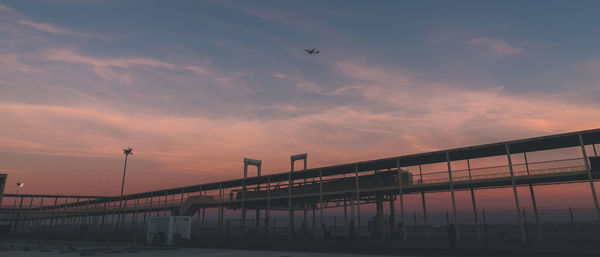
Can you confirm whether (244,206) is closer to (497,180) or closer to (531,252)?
(497,180)

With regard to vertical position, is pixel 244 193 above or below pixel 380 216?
above

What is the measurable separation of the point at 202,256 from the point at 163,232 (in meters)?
12.2

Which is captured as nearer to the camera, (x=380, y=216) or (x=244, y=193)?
(x=380, y=216)

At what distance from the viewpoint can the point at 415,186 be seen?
1219 inches

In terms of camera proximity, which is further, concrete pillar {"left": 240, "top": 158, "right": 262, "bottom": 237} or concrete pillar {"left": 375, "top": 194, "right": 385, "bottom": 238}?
concrete pillar {"left": 240, "top": 158, "right": 262, "bottom": 237}

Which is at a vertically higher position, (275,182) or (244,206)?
(275,182)

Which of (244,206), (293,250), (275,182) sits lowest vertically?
(293,250)

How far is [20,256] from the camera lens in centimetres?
2098

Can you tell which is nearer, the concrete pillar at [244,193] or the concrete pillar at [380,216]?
the concrete pillar at [380,216]

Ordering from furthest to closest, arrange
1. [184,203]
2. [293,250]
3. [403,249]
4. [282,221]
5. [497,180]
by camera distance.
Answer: [184,203], [282,221], [497,180], [293,250], [403,249]

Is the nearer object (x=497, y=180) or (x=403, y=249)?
(x=403, y=249)

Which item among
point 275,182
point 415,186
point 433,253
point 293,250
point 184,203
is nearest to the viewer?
point 433,253

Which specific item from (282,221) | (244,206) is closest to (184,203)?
(244,206)

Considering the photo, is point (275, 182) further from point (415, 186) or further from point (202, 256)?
point (202, 256)
